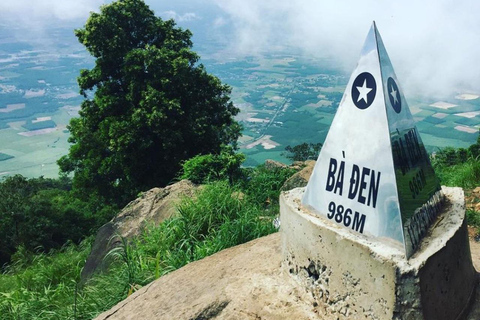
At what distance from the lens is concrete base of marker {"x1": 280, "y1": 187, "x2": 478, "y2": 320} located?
9.19 ft

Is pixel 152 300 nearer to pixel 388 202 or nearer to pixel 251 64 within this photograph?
pixel 388 202

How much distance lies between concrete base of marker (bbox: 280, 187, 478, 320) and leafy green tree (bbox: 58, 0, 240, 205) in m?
8.79

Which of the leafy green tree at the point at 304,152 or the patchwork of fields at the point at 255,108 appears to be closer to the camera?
the leafy green tree at the point at 304,152

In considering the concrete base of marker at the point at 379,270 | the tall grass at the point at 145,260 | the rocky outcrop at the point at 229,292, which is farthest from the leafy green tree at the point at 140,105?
the concrete base of marker at the point at 379,270

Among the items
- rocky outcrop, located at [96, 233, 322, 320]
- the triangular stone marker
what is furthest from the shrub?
the triangular stone marker

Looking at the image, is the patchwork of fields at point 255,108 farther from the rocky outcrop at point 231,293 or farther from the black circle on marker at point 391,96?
the black circle on marker at point 391,96

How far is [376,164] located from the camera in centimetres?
300

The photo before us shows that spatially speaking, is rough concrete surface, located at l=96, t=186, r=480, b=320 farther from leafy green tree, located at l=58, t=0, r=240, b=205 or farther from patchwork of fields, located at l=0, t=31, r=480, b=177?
patchwork of fields, located at l=0, t=31, r=480, b=177

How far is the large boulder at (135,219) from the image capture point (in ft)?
20.6

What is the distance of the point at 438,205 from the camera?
137 inches

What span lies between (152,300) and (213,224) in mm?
1662

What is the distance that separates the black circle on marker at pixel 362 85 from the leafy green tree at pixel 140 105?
29.4ft

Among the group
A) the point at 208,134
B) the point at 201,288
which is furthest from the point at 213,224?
the point at 208,134

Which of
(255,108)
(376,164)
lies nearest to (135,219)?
(376,164)
